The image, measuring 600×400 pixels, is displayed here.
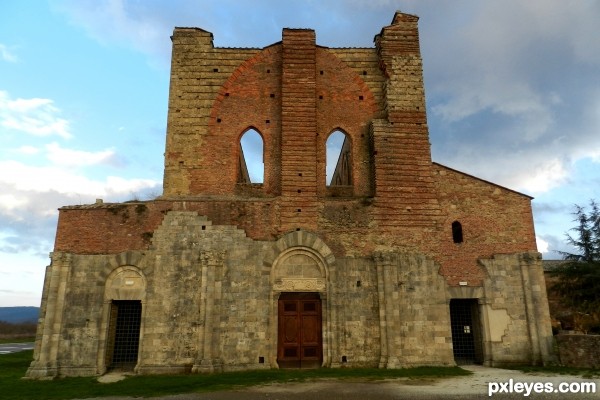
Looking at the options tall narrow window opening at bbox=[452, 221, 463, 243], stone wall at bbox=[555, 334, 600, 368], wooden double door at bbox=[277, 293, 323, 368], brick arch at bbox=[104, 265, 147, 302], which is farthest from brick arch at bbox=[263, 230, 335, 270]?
stone wall at bbox=[555, 334, 600, 368]

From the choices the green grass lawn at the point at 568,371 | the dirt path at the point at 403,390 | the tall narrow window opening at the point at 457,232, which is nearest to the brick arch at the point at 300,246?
the dirt path at the point at 403,390

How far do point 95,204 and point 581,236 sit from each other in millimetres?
24817

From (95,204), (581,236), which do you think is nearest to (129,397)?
(95,204)

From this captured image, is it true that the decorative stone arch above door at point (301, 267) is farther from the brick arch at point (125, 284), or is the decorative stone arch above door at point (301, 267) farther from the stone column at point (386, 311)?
the brick arch at point (125, 284)

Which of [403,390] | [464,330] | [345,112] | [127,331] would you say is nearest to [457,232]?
[464,330]

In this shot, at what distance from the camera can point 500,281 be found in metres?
15.9

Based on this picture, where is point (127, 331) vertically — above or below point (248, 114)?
below

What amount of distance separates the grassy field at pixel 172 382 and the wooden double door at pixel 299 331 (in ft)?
2.81

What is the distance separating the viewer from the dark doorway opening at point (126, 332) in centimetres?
1576

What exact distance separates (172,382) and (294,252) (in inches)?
228

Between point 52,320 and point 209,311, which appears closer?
point 52,320

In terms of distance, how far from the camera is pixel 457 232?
1666 centimetres

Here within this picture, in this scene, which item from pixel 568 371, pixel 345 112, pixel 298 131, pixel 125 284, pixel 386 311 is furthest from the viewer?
pixel 345 112

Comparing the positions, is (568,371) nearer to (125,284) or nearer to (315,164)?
(315,164)
